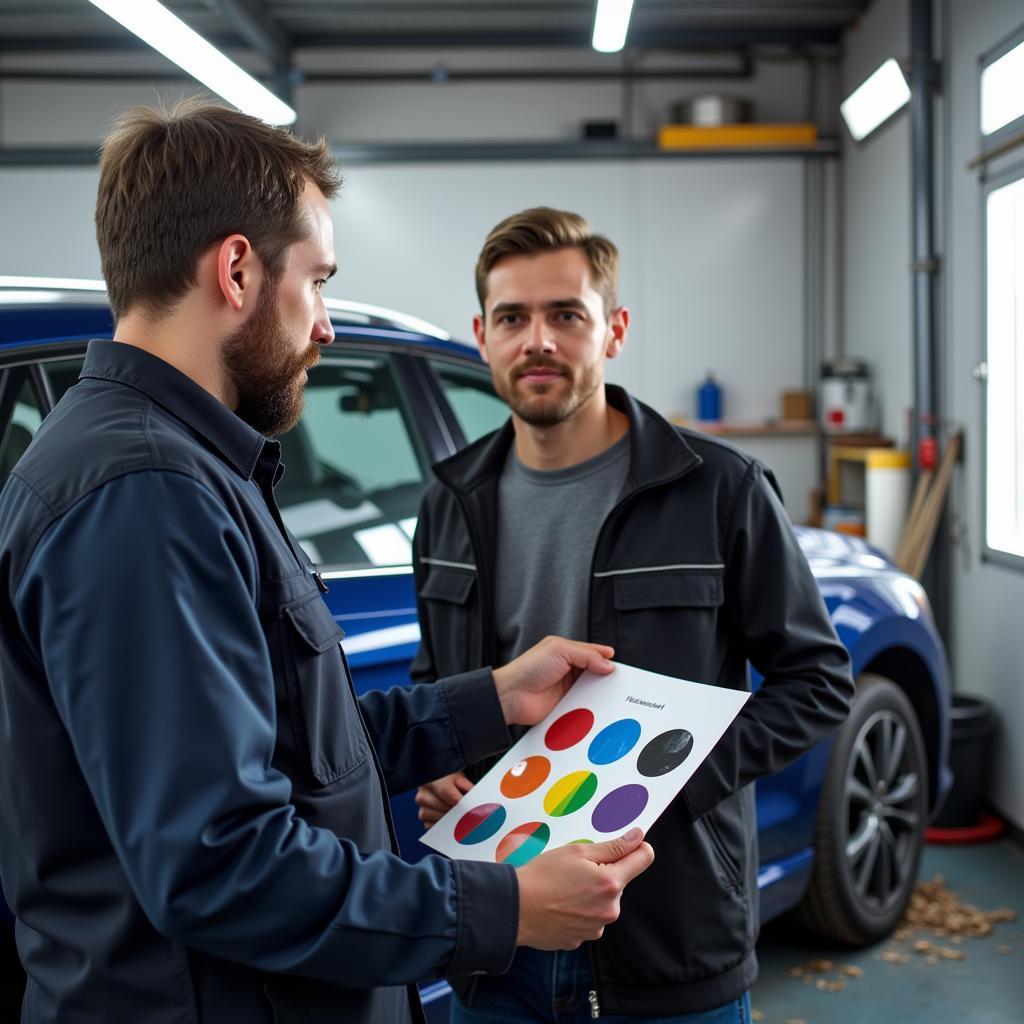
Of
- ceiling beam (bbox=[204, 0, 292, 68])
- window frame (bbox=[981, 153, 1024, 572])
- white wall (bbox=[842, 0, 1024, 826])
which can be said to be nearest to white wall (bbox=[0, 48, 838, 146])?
ceiling beam (bbox=[204, 0, 292, 68])

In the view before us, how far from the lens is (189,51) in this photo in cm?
432

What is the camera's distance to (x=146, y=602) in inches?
35.0

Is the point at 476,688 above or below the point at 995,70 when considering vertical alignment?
below

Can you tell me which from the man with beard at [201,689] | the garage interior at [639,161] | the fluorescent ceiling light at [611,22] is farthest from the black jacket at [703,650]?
the garage interior at [639,161]

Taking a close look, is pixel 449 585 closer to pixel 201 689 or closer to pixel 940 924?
pixel 201 689

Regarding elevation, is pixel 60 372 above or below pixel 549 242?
below

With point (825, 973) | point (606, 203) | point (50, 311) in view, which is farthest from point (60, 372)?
point (606, 203)

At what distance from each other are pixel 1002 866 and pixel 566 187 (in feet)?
17.2

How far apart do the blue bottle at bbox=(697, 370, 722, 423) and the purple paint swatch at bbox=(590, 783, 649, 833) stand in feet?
21.1

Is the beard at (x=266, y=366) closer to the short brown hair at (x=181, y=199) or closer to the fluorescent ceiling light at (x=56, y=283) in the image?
the short brown hair at (x=181, y=199)

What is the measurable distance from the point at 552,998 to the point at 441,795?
1.13 ft

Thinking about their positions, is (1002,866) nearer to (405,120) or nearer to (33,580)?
(33,580)

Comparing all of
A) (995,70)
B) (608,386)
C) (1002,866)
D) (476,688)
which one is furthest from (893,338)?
→ (476,688)

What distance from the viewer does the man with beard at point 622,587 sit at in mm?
1620
